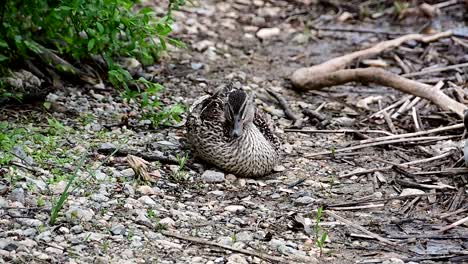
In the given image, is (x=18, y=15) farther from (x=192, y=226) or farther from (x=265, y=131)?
(x=192, y=226)

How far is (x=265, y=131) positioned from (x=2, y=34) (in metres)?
2.43

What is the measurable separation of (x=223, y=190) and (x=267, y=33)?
4.35 m

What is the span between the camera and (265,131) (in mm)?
6887

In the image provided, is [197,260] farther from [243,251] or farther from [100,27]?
[100,27]

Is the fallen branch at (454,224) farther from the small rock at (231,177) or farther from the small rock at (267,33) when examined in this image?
the small rock at (267,33)

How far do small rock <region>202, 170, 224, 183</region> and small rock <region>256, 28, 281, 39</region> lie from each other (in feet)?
13.1

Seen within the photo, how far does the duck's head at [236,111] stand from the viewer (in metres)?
6.41

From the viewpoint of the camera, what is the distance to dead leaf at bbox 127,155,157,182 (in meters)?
6.05

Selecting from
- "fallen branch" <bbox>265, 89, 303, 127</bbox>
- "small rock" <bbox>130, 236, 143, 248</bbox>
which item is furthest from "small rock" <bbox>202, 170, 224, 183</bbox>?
"fallen branch" <bbox>265, 89, 303, 127</bbox>

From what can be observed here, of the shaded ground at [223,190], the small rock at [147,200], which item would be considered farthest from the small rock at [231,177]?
the small rock at [147,200]

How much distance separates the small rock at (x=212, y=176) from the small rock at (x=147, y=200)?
2.23 ft

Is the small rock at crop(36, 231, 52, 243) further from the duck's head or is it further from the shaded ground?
the duck's head

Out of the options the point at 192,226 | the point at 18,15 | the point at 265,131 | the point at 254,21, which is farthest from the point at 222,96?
the point at 254,21

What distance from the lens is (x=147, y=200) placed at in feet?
18.8
